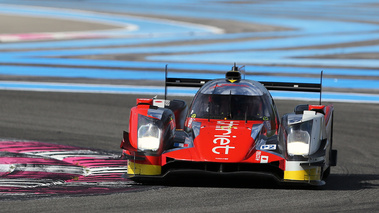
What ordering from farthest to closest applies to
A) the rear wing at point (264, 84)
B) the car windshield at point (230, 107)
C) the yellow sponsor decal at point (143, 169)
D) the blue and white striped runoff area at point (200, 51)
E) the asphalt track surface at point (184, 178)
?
the blue and white striped runoff area at point (200, 51)
the rear wing at point (264, 84)
the car windshield at point (230, 107)
the yellow sponsor decal at point (143, 169)
the asphalt track surface at point (184, 178)

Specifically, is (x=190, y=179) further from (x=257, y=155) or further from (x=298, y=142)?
(x=298, y=142)

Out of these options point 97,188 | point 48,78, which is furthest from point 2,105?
point 97,188

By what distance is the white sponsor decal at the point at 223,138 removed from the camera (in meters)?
8.30

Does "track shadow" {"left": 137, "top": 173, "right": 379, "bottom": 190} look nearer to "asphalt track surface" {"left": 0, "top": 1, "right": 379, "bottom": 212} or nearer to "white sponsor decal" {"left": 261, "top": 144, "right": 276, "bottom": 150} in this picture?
"asphalt track surface" {"left": 0, "top": 1, "right": 379, "bottom": 212}

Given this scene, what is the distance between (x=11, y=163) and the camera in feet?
31.6

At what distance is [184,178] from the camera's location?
8.91m

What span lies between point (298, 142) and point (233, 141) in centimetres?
68

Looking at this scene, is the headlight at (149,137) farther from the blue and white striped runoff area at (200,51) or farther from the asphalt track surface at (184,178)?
the blue and white striped runoff area at (200,51)

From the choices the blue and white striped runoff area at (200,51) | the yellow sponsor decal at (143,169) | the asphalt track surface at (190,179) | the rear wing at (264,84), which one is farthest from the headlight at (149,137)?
the blue and white striped runoff area at (200,51)

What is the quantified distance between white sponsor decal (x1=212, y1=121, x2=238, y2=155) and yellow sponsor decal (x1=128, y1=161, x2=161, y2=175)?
0.66 m

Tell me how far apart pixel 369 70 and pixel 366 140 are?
38.7 ft

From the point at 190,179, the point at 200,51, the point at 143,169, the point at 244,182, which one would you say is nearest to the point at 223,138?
the point at 244,182

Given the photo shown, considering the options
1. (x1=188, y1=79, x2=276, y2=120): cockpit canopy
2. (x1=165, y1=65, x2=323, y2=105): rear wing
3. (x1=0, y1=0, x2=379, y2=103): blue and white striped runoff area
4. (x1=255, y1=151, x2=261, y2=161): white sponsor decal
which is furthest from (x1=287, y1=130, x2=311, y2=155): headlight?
(x1=0, y1=0, x2=379, y2=103): blue and white striped runoff area

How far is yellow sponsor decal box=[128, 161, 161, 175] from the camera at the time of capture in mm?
8469
